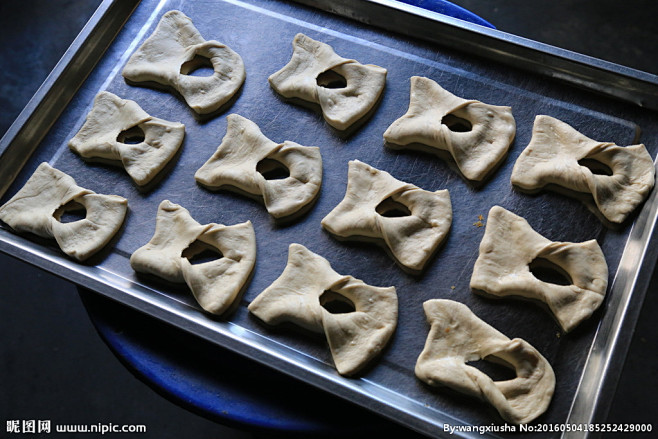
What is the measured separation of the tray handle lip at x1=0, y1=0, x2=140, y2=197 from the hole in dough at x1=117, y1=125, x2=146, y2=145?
0.30 m

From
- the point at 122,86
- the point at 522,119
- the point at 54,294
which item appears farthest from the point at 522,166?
the point at 54,294

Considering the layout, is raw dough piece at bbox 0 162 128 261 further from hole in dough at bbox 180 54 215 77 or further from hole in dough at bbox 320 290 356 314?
hole in dough at bbox 320 290 356 314

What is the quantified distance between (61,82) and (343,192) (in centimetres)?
124

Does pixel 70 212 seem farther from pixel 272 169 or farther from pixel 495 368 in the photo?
pixel 495 368

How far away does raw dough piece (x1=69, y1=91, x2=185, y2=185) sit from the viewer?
2.31 meters

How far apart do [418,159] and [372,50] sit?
1.81 feet

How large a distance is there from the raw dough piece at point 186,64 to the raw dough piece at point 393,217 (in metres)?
0.66

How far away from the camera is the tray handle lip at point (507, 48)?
2254 mm

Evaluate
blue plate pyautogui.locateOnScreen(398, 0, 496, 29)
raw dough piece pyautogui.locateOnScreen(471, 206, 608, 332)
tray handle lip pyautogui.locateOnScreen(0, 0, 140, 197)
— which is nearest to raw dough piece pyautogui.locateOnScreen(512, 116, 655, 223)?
raw dough piece pyautogui.locateOnScreen(471, 206, 608, 332)

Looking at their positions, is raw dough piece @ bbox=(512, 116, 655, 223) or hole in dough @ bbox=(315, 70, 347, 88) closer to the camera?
raw dough piece @ bbox=(512, 116, 655, 223)

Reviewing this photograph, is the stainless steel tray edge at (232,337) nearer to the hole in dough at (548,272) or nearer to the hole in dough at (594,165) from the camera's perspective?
the hole in dough at (548,272)

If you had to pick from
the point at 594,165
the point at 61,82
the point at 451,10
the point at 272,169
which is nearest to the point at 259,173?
the point at 272,169

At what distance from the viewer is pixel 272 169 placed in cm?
234

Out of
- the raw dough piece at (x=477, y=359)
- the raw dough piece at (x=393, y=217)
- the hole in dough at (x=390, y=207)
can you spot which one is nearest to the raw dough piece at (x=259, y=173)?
the raw dough piece at (x=393, y=217)
